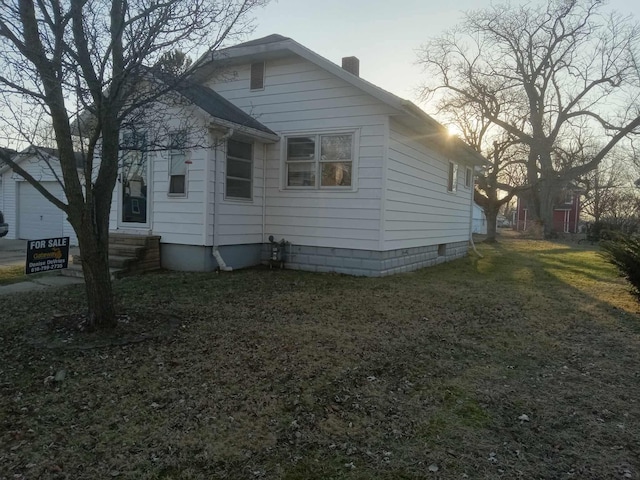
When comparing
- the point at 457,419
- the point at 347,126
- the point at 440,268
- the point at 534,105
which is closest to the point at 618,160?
the point at 534,105

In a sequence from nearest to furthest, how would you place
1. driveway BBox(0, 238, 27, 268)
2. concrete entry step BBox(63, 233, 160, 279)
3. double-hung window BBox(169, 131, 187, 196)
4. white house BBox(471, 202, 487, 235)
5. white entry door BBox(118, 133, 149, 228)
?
concrete entry step BBox(63, 233, 160, 279) → double-hung window BBox(169, 131, 187, 196) → white entry door BBox(118, 133, 149, 228) → driveway BBox(0, 238, 27, 268) → white house BBox(471, 202, 487, 235)

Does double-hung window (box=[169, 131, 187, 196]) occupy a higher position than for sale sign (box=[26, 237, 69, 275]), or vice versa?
double-hung window (box=[169, 131, 187, 196])

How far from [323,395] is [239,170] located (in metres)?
6.44

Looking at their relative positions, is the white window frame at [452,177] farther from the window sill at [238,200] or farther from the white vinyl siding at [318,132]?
the window sill at [238,200]

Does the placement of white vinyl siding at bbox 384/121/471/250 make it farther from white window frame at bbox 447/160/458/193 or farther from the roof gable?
the roof gable

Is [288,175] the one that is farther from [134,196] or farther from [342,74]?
[134,196]

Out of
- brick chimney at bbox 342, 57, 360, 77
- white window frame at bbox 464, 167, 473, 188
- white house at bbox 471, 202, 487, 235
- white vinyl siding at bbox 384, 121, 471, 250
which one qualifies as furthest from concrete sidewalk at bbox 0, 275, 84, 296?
white house at bbox 471, 202, 487, 235

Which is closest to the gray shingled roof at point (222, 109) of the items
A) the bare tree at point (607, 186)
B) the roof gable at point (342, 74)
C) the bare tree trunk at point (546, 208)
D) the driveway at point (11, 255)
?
the roof gable at point (342, 74)

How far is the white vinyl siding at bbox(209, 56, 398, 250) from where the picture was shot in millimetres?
8609

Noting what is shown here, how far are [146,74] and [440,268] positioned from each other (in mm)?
8644

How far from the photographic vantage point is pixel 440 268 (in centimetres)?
1123

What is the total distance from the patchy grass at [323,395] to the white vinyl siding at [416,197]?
10.4 ft

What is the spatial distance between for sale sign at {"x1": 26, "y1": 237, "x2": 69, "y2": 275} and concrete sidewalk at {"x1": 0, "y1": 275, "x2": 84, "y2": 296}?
30cm

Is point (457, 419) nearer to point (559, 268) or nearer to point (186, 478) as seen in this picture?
point (186, 478)
